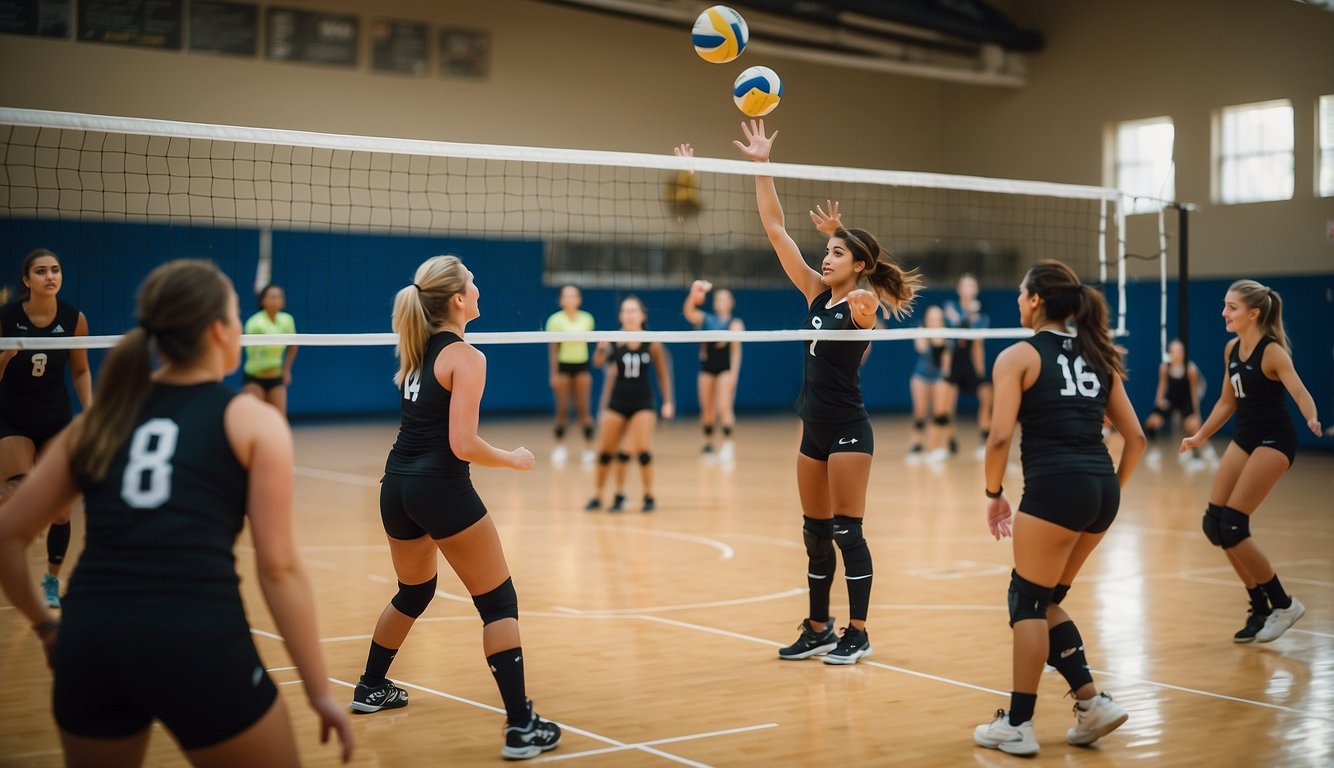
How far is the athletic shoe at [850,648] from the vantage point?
600 cm

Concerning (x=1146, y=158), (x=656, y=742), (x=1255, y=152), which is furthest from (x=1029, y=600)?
(x=1146, y=158)

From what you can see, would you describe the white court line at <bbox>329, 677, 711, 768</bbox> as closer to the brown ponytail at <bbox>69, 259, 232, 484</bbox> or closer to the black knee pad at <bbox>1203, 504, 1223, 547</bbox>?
the brown ponytail at <bbox>69, 259, 232, 484</bbox>

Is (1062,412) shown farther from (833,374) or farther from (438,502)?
(438,502)

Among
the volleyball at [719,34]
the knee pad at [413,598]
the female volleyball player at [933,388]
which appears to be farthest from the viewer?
the female volleyball player at [933,388]

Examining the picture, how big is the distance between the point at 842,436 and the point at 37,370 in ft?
14.2

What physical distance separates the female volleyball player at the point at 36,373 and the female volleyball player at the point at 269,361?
16.3 ft

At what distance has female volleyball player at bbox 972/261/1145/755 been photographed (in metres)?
4.53

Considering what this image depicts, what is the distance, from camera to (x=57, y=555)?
7172mm

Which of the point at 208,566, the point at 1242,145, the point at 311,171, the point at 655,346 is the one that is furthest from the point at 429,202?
the point at 208,566

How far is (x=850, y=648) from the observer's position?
6027 millimetres

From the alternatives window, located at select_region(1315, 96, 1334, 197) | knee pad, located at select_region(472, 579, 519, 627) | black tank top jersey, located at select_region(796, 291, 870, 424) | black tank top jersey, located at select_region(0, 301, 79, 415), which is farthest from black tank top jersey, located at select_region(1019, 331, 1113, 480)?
window, located at select_region(1315, 96, 1334, 197)

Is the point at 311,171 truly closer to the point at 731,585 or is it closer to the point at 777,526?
the point at 777,526

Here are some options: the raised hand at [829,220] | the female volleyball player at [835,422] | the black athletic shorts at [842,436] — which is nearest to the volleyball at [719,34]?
the female volleyball player at [835,422]

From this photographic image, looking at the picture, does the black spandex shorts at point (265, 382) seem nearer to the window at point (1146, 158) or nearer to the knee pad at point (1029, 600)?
the knee pad at point (1029, 600)
